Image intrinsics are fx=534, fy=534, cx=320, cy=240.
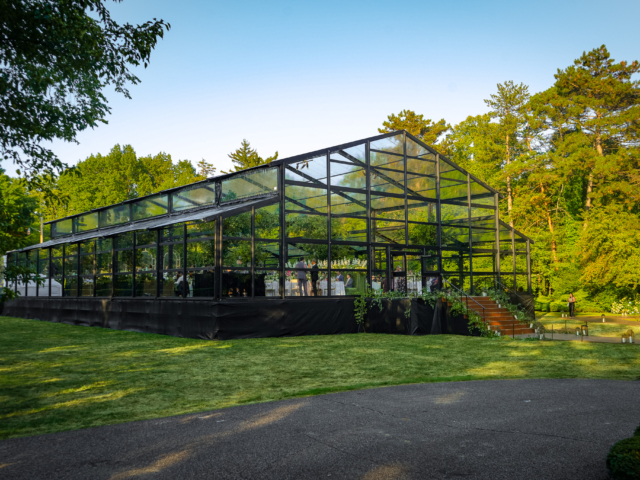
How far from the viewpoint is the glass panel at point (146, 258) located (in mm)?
17484

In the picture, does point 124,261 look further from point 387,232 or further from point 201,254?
point 387,232

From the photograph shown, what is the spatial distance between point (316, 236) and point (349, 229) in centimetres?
140

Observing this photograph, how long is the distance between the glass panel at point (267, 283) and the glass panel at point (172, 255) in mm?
2389

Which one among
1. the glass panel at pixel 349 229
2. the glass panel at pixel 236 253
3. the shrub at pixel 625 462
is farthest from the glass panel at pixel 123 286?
the shrub at pixel 625 462

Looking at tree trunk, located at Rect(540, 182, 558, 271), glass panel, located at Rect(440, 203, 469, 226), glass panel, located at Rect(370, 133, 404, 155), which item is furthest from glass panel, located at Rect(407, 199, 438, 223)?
tree trunk, located at Rect(540, 182, 558, 271)

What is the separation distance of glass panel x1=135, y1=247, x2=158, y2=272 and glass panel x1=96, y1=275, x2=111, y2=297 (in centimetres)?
268

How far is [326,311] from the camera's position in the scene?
55.3 feet

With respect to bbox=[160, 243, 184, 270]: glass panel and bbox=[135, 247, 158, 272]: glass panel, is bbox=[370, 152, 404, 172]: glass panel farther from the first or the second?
bbox=[135, 247, 158, 272]: glass panel

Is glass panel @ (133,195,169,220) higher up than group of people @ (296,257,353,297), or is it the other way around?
glass panel @ (133,195,169,220)

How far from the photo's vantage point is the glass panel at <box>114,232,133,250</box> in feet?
61.8

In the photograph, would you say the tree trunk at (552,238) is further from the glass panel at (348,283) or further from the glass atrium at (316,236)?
the glass panel at (348,283)

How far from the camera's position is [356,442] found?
199 inches

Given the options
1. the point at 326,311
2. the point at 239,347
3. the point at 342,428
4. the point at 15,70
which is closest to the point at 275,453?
the point at 342,428

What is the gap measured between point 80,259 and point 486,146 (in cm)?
2864
